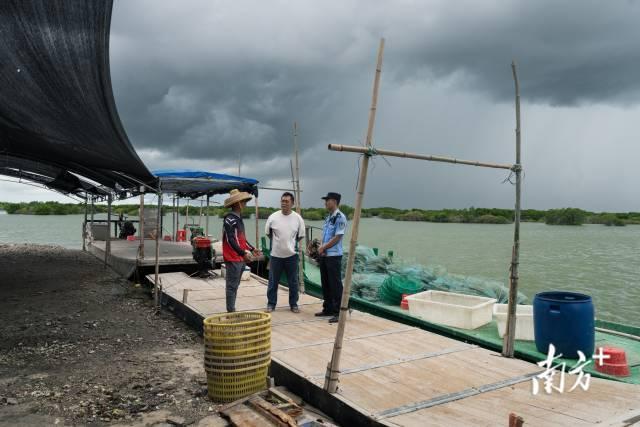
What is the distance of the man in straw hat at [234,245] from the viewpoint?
210 inches

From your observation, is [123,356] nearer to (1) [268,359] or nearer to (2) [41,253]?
(1) [268,359]

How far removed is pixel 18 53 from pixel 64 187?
13.8m

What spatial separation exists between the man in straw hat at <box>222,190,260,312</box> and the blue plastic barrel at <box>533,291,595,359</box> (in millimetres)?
3123

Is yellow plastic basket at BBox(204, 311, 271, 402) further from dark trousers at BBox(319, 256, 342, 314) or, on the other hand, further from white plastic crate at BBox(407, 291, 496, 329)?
white plastic crate at BBox(407, 291, 496, 329)

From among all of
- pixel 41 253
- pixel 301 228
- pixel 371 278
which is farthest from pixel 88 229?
pixel 301 228

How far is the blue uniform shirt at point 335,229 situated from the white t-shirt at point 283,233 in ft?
1.46

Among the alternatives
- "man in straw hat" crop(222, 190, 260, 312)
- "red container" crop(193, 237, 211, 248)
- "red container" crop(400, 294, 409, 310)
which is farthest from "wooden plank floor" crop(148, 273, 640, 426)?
"red container" crop(193, 237, 211, 248)

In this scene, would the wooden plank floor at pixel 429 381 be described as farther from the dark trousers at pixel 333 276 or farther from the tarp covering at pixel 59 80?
the tarp covering at pixel 59 80

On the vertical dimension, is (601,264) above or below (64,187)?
below

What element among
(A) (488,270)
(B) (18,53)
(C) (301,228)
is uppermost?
(B) (18,53)

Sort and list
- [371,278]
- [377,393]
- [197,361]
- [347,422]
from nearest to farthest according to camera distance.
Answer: [347,422] < [377,393] < [197,361] < [371,278]

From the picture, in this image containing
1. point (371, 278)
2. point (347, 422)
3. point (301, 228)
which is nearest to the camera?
point (347, 422)

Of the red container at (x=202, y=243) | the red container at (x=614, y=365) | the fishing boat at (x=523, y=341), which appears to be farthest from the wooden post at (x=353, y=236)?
the red container at (x=202, y=243)

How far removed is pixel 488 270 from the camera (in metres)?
19.5
